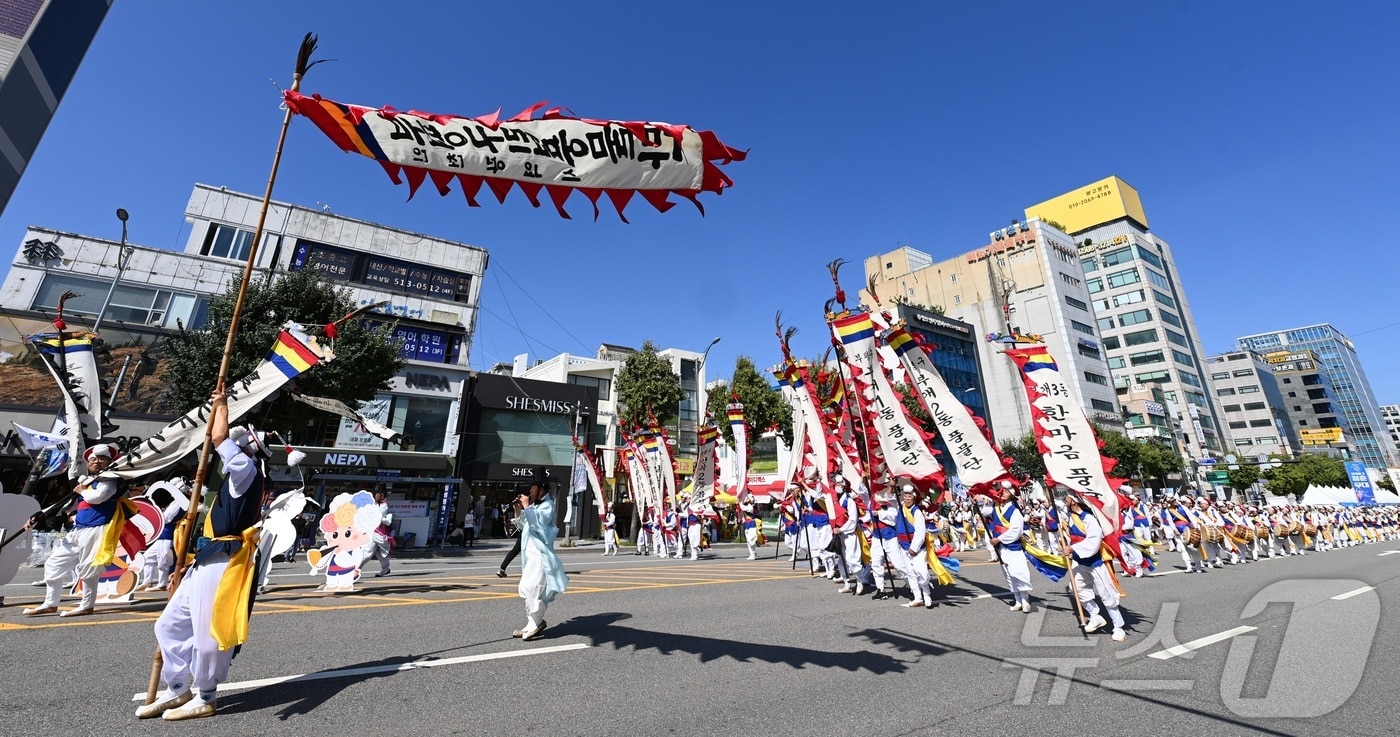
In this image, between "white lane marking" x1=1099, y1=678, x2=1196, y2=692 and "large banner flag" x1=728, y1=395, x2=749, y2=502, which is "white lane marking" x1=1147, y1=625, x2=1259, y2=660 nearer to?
"white lane marking" x1=1099, y1=678, x2=1196, y2=692

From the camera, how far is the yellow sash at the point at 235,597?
397 centimetres

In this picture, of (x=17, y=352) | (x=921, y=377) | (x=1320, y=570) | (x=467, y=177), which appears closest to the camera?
(x=467, y=177)

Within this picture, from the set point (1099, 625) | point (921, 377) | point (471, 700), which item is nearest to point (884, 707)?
point (471, 700)

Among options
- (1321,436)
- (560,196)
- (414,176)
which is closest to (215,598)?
(414,176)

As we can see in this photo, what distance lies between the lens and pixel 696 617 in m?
7.91

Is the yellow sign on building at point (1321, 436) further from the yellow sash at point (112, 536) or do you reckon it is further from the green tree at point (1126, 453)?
the yellow sash at point (112, 536)

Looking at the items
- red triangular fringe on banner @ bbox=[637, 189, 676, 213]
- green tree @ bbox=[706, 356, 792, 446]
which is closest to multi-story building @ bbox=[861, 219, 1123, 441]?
green tree @ bbox=[706, 356, 792, 446]

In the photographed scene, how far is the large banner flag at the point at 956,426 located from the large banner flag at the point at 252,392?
855 centimetres

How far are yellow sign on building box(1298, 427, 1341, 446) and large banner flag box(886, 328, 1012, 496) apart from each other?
11557 centimetres

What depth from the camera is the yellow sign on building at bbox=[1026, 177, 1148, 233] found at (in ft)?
265

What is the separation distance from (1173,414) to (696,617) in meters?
79.2

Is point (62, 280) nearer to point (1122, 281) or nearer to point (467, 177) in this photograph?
point (467, 177)

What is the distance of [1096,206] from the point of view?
3241 inches

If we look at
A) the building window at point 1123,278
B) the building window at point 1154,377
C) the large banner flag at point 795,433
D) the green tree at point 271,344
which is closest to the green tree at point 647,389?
the green tree at point 271,344
